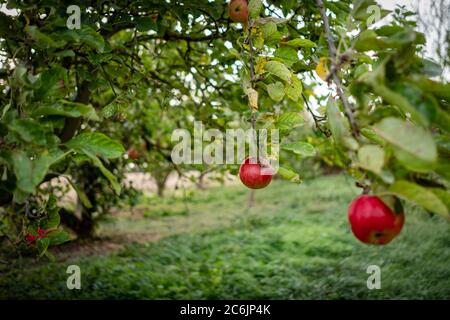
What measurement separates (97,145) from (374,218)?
744mm

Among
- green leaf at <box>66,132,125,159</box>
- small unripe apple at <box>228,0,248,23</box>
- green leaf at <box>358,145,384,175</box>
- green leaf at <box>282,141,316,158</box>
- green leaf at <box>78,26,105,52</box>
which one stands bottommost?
green leaf at <box>358,145,384,175</box>

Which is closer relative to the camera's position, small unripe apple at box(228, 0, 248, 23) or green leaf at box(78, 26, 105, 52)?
green leaf at box(78, 26, 105, 52)

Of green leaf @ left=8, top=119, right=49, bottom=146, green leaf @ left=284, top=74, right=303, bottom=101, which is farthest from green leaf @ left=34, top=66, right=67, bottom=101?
green leaf @ left=284, top=74, right=303, bottom=101

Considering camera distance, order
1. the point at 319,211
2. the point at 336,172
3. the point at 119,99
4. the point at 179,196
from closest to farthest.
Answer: the point at 119,99, the point at 319,211, the point at 179,196, the point at 336,172

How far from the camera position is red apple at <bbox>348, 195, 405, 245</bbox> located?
1018 millimetres

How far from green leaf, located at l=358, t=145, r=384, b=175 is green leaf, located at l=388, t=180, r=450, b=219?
0.05m

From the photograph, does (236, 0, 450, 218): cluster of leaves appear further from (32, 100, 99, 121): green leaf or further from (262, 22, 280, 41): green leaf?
(32, 100, 99, 121): green leaf

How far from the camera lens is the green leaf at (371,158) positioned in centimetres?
90

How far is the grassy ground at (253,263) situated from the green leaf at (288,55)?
1491mm

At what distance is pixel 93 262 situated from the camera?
524 centimetres

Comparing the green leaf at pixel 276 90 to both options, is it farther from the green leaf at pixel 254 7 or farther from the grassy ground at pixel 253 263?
the grassy ground at pixel 253 263

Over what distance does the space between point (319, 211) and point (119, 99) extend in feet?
24.5
